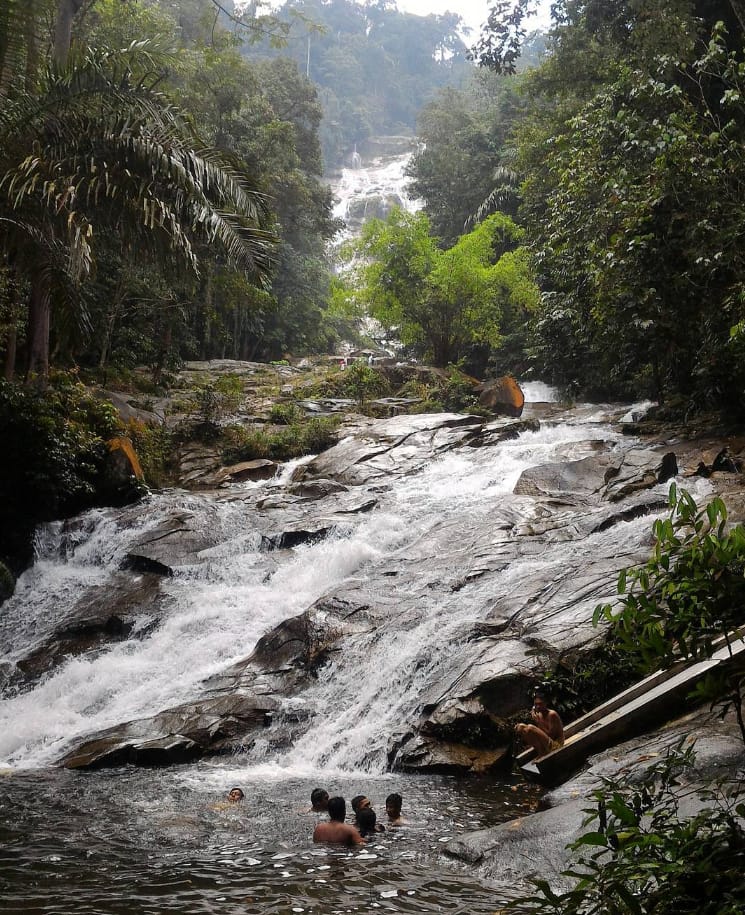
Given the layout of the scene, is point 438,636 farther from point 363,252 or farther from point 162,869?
point 363,252

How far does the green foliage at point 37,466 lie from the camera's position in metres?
13.7

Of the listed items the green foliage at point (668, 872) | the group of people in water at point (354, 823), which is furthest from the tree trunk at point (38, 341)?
the green foliage at point (668, 872)

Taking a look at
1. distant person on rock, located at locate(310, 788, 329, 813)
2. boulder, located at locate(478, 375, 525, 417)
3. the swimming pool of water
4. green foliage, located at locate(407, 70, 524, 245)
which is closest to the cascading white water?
the swimming pool of water

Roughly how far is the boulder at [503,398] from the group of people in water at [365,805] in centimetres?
1562

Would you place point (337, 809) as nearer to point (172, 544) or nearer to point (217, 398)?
point (172, 544)

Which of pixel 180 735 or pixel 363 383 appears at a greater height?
pixel 363 383

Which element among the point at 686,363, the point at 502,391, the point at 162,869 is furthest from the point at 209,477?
the point at 162,869

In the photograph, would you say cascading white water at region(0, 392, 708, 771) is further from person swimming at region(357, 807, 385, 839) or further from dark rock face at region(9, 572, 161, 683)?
person swimming at region(357, 807, 385, 839)

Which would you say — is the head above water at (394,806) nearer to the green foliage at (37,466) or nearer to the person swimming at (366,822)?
the person swimming at (366,822)

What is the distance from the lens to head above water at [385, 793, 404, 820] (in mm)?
6074

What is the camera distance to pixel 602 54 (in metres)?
22.3

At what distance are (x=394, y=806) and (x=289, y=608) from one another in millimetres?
5681

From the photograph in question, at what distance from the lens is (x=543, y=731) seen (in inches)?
272

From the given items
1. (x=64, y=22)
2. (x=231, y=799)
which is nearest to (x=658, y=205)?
(x=231, y=799)
